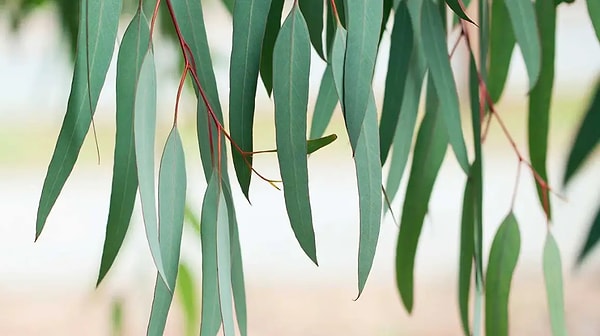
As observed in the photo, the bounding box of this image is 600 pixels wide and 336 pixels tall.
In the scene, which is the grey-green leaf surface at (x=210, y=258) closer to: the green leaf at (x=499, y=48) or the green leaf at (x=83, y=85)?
the green leaf at (x=83, y=85)

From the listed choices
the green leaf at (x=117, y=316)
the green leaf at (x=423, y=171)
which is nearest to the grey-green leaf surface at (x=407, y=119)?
the green leaf at (x=423, y=171)

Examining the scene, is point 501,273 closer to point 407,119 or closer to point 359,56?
point 407,119

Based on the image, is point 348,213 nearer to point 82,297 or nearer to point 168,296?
point 82,297

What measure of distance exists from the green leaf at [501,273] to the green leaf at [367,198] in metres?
0.24

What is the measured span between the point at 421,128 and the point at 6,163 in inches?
76.6

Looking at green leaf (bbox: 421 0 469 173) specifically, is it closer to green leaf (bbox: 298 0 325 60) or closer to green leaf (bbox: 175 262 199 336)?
green leaf (bbox: 298 0 325 60)

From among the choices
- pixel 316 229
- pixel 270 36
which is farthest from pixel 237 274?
pixel 316 229

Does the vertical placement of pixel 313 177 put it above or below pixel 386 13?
below

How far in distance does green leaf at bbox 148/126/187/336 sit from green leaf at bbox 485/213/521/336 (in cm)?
28

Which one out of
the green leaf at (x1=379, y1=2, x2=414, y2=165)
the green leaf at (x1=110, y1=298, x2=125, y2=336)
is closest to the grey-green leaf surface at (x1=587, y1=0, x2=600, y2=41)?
the green leaf at (x1=379, y1=2, x2=414, y2=165)

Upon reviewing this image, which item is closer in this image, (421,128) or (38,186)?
(421,128)

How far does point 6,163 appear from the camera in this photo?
239 centimetres

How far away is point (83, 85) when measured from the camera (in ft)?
1.47

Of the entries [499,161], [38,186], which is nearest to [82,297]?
[38,186]
